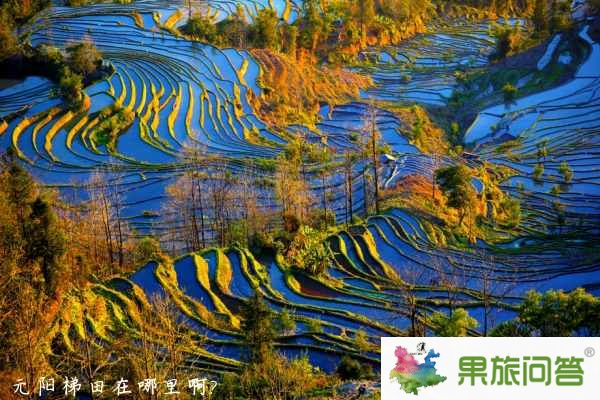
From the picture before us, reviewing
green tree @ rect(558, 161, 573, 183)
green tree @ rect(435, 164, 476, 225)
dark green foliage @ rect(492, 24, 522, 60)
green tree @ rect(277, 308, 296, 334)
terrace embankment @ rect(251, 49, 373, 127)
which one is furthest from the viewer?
dark green foliage @ rect(492, 24, 522, 60)

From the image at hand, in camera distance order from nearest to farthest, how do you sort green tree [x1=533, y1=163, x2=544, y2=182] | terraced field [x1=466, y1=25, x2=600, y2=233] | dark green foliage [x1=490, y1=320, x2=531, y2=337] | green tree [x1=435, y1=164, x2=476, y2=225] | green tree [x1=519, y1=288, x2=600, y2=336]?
green tree [x1=519, y1=288, x2=600, y2=336] → dark green foliage [x1=490, y1=320, x2=531, y2=337] → green tree [x1=435, y1=164, x2=476, y2=225] → terraced field [x1=466, y1=25, x2=600, y2=233] → green tree [x1=533, y1=163, x2=544, y2=182]

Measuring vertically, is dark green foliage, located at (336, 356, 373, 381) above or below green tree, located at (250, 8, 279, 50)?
below

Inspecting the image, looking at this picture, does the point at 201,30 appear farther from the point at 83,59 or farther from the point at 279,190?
the point at 279,190

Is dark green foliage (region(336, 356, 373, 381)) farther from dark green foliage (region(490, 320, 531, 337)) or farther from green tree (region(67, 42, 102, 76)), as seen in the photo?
green tree (region(67, 42, 102, 76))

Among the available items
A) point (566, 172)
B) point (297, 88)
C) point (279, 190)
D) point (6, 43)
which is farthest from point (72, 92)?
point (566, 172)

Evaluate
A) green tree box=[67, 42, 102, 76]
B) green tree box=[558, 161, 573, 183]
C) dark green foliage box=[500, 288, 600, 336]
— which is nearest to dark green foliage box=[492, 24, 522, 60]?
green tree box=[558, 161, 573, 183]

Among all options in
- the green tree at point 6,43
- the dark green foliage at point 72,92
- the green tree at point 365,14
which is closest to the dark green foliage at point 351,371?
the dark green foliage at point 72,92

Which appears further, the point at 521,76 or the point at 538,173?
the point at 521,76
